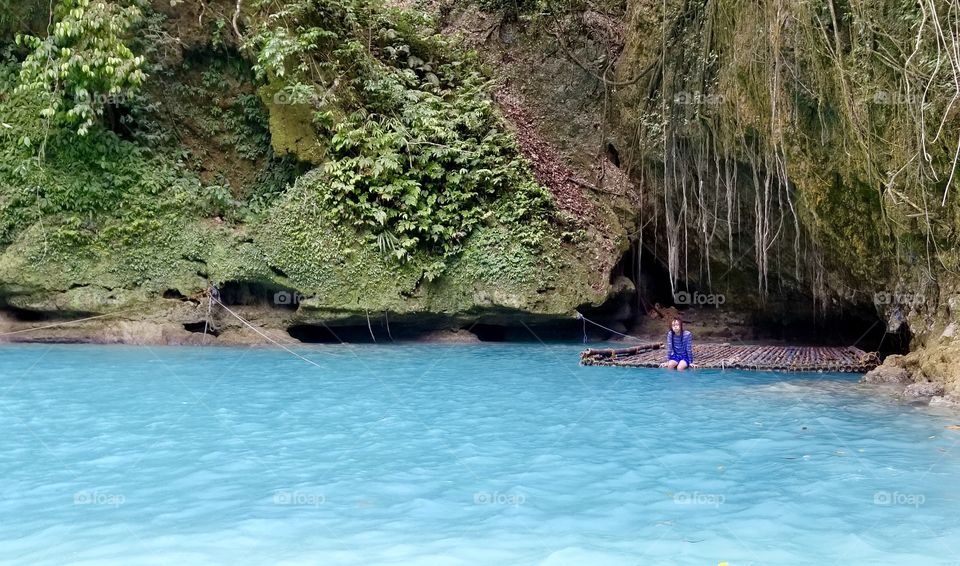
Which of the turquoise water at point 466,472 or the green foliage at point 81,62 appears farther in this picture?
the green foliage at point 81,62

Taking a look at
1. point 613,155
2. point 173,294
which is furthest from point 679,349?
point 173,294

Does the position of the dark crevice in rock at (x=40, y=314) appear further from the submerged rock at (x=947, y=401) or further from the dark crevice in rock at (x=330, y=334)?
the submerged rock at (x=947, y=401)

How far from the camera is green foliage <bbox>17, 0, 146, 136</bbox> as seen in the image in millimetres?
12344

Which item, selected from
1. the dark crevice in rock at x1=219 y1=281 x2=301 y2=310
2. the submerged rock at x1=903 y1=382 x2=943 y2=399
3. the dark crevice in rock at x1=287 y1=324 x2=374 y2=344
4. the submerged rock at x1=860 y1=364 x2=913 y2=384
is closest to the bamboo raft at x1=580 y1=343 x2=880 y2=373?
the submerged rock at x1=860 y1=364 x2=913 y2=384

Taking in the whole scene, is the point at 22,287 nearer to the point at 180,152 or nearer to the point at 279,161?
the point at 180,152

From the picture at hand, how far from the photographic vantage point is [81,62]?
1230cm

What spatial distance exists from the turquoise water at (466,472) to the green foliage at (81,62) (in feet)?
17.6

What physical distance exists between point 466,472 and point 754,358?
7.19 meters

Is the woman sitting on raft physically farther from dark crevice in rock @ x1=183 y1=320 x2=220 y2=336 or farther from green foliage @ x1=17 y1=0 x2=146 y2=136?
green foliage @ x1=17 y1=0 x2=146 y2=136

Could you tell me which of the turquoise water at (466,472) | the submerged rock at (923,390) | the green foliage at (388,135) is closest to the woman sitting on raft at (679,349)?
the turquoise water at (466,472)

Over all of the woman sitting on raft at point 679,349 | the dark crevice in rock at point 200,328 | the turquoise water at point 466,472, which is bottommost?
the turquoise water at point 466,472

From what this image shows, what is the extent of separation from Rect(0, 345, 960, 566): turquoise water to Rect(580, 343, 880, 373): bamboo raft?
112cm

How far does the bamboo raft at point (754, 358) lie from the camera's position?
10.6 m

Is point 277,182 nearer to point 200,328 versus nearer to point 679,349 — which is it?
point 200,328
